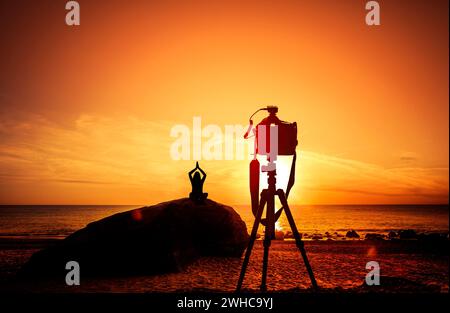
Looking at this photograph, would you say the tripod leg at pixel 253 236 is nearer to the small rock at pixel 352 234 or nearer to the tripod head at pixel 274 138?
the tripod head at pixel 274 138

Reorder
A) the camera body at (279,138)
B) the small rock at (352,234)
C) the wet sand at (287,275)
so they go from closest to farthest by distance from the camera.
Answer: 1. the camera body at (279,138)
2. the wet sand at (287,275)
3. the small rock at (352,234)

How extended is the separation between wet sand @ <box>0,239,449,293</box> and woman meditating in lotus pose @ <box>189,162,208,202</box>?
2.46 m

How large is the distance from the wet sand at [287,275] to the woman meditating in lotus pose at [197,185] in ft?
8.07

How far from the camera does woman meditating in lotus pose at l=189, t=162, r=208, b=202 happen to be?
506 inches

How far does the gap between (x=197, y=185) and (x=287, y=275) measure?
4.73 metres

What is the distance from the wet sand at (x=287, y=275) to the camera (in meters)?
9.21

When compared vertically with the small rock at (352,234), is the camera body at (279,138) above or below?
above

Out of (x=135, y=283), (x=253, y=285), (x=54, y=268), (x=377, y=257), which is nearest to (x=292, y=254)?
(x=377, y=257)

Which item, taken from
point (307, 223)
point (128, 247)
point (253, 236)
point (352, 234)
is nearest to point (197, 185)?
point (128, 247)

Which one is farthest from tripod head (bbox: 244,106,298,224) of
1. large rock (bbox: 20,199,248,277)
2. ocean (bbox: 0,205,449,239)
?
ocean (bbox: 0,205,449,239)

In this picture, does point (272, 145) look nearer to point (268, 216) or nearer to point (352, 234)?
point (268, 216)

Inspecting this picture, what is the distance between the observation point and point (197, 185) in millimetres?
13664

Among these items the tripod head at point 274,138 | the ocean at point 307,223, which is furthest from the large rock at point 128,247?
the ocean at point 307,223
